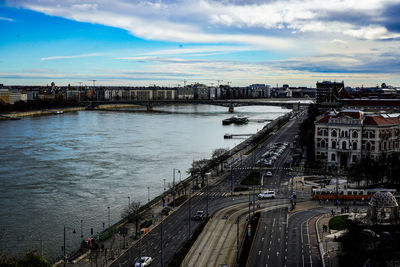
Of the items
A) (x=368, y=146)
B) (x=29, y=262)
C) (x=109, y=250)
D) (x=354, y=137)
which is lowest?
(x=109, y=250)

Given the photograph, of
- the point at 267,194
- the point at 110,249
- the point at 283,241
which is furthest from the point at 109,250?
the point at 267,194

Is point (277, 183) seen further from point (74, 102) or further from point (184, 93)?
point (184, 93)

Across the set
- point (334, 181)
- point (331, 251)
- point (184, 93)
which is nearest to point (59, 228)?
point (331, 251)

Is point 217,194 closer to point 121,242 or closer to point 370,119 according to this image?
point 121,242

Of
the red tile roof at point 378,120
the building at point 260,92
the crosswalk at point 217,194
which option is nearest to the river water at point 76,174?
the crosswalk at point 217,194

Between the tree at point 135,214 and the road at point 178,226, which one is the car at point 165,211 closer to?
the road at point 178,226
